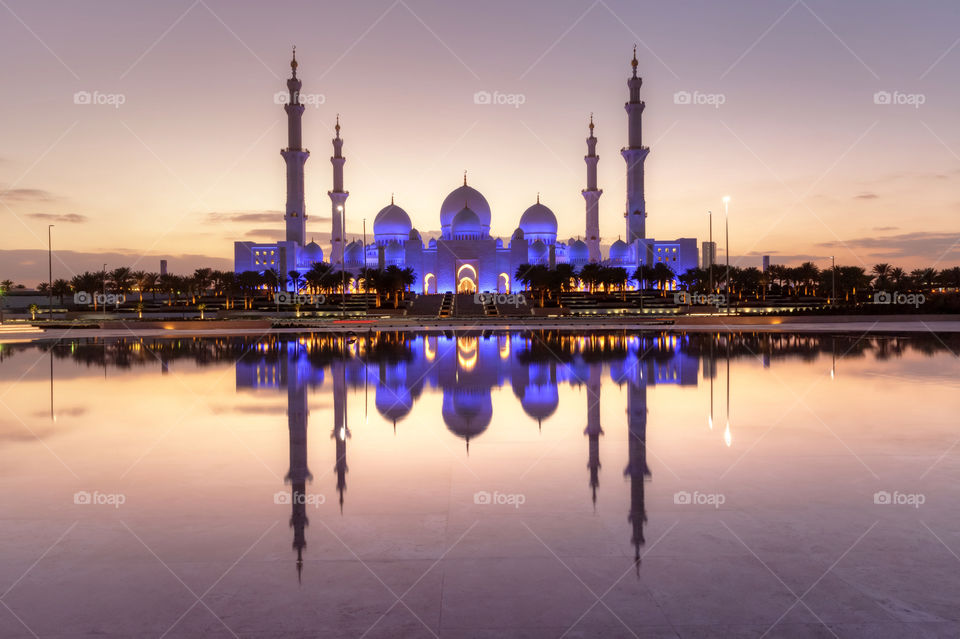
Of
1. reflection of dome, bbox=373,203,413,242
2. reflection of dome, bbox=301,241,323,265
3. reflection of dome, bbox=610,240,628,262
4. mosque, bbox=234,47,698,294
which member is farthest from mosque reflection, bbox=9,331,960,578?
reflection of dome, bbox=610,240,628,262

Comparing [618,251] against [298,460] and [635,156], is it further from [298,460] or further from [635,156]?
[298,460]

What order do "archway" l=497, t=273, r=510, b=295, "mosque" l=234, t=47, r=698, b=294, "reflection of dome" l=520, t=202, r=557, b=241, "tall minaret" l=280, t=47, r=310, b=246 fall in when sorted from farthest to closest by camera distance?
"reflection of dome" l=520, t=202, r=557, b=241, "archway" l=497, t=273, r=510, b=295, "mosque" l=234, t=47, r=698, b=294, "tall minaret" l=280, t=47, r=310, b=246

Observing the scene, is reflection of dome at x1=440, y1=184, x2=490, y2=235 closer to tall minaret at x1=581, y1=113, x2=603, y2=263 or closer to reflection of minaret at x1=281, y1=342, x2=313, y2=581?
tall minaret at x1=581, y1=113, x2=603, y2=263

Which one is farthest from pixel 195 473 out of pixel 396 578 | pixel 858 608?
pixel 858 608

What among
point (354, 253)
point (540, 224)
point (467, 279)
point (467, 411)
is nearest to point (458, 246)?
point (467, 279)

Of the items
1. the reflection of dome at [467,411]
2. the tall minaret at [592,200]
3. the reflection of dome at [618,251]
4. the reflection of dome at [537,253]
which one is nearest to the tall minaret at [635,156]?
the tall minaret at [592,200]

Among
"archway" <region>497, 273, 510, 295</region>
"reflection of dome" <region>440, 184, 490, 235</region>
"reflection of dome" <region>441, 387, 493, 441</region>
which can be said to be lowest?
"reflection of dome" <region>441, 387, 493, 441</region>

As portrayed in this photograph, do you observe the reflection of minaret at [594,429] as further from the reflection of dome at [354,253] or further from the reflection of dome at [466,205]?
the reflection of dome at [354,253]
